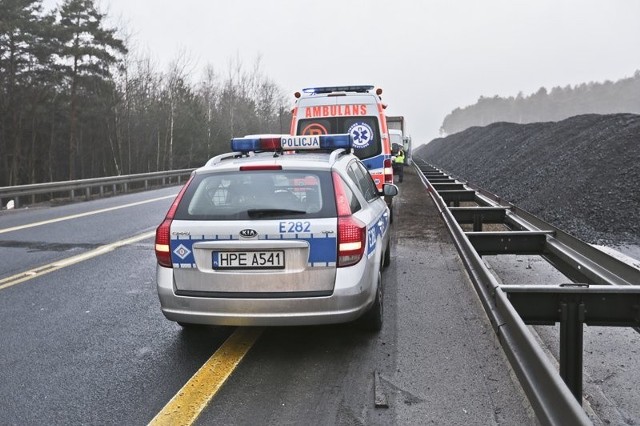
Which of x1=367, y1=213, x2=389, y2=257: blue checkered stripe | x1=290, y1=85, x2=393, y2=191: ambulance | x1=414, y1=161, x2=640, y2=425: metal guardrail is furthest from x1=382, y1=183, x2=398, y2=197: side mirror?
x1=290, y1=85, x2=393, y2=191: ambulance

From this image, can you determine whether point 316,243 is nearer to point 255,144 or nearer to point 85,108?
point 255,144

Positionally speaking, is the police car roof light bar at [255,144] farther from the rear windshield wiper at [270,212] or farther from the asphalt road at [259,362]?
the asphalt road at [259,362]

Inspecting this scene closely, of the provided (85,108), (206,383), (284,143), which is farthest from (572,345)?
(85,108)

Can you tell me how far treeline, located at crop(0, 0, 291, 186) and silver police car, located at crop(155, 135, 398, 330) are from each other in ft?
119

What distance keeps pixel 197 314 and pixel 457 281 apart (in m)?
3.48

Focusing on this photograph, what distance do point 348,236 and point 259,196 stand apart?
30.8 inches

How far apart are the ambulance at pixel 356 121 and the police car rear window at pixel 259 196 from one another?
639 cm

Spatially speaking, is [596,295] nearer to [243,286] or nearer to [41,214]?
[243,286]

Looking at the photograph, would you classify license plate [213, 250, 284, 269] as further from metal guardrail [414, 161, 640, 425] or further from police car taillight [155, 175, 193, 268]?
metal guardrail [414, 161, 640, 425]

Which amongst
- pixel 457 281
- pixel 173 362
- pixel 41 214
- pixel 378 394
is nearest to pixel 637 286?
pixel 378 394

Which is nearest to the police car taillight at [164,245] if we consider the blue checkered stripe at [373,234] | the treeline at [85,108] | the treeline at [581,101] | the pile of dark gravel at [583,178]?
the blue checkered stripe at [373,234]

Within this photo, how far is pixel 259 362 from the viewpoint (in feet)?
13.3

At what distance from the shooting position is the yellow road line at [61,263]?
21.7 ft

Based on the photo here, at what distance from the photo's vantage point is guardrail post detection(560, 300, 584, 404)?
3387mm
